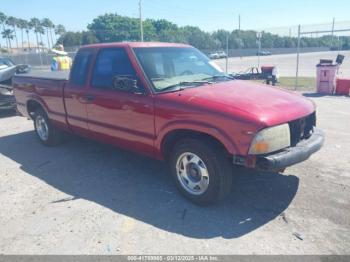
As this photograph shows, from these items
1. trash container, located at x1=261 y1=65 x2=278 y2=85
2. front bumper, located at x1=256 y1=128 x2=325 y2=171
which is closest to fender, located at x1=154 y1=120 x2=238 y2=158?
front bumper, located at x1=256 y1=128 x2=325 y2=171

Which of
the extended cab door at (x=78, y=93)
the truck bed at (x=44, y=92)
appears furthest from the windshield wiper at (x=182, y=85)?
the truck bed at (x=44, y=92)

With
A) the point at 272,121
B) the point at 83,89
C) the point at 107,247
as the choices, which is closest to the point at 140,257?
the point at 107,247

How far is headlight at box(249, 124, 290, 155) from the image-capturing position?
342 cm

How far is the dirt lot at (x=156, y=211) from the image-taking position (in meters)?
3.33

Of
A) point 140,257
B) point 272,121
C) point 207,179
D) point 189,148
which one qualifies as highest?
point 272,121

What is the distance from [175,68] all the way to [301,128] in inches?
73.4

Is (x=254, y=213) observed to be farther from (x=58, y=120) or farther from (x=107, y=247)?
(x=58, y=120)

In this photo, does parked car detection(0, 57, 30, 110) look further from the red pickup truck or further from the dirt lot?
the red pickup truck

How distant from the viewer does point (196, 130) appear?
380 centimetres

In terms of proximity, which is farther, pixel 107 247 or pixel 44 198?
pixel 44 198

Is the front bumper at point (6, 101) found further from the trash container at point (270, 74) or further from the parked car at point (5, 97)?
the trash container at point (270, 74)

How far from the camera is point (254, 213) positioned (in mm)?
3840

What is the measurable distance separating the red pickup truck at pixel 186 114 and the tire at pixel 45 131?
0.91 m

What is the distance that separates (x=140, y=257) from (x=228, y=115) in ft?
5.40
